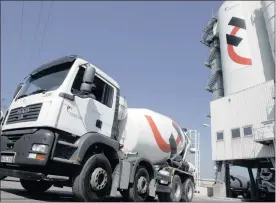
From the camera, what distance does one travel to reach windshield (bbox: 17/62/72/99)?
7217 mm

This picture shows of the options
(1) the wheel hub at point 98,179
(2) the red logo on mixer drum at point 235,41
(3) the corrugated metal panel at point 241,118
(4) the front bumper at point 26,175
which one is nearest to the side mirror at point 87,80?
(1) the wheel hub at point 98,179

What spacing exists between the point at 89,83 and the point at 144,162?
338 centimetres

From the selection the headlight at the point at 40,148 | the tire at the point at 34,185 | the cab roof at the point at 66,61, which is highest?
the cab roof at the point at 66,61

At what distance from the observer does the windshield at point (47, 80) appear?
722 cm

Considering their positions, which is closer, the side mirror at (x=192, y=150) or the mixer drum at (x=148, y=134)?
the mixer drum at (x=148, y=134)

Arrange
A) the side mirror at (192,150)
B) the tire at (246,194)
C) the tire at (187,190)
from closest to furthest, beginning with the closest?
the tire at (187,190) → the side mirror at (192,150) → the tire at (246,194)

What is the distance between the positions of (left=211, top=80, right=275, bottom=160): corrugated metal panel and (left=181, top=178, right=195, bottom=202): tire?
14.7 metres

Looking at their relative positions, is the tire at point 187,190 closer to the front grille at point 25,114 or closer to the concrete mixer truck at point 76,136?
the concrete mixer truck at point 76,136

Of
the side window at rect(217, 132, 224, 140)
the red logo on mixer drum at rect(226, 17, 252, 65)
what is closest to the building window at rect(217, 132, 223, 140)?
the side window at rect(217, 132, 224, 140)

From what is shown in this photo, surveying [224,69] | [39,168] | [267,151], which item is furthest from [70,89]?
[224,69]

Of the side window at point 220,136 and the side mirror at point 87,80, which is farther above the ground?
the side window at point 220,136

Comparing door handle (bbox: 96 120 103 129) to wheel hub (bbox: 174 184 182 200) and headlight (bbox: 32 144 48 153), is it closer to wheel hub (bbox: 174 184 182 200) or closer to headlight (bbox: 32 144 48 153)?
headlight (bbox: 32 144 48 153)

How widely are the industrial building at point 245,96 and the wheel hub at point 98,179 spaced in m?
19.2

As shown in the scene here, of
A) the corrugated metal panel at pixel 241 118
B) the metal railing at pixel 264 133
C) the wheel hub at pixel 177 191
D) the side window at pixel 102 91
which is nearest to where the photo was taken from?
the side window at pixel 102 91
